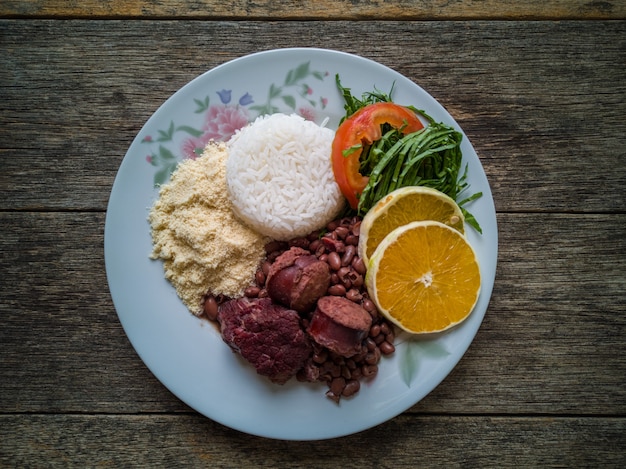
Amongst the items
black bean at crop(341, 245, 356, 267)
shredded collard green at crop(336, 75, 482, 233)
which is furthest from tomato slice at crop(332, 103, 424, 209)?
black bean at crop(341, 245, 356, 267)

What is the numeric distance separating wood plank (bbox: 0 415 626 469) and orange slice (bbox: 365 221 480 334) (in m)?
0.76

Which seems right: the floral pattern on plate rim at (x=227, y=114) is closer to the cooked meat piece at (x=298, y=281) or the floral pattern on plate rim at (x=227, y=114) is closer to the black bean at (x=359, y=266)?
the black bean at (x=359, y=266)

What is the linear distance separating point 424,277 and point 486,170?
3.08 ft

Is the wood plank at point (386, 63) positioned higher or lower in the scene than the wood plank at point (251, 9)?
lower

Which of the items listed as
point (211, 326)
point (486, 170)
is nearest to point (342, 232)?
point (211, 326)

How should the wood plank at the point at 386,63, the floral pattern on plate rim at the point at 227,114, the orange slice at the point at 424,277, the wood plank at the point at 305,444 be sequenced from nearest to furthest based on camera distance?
the orange slice at the point at 424,277
the floral pattern on plate rim at the point at 227,114
the wood plank at the point at 305,444
the wood plank at the point at 386,63

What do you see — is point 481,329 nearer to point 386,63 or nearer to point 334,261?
point 334,261

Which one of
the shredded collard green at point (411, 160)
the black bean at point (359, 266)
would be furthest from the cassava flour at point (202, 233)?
the shredded collard green at point (411, 160)

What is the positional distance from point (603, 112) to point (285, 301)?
2.35 m

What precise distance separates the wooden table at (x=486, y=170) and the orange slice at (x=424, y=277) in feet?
1.64

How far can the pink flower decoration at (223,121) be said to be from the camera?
2854mm

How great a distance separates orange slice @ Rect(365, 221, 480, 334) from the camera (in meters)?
2.57

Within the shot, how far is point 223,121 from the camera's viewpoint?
2867mm

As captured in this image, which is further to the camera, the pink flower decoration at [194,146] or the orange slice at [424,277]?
the pink flower decoration at [194,146]
